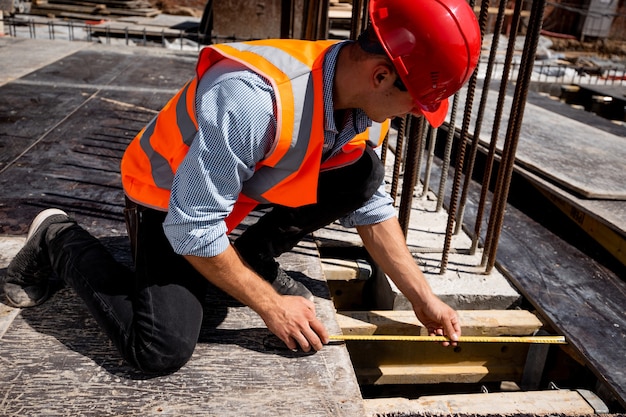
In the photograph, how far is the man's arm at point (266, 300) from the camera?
182cm

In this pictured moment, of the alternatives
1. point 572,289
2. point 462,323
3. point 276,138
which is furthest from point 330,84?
point 572,289

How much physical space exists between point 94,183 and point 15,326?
4.89ft

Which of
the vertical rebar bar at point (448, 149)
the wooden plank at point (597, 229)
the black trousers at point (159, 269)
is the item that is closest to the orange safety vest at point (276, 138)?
the black trousers at point (159, 269)

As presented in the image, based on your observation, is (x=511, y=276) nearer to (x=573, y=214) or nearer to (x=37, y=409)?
(x=573, y=214)

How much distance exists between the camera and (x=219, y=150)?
65.6 inches

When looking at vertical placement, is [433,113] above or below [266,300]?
above

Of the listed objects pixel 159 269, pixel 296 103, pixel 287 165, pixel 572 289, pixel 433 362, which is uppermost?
pixel 296 103

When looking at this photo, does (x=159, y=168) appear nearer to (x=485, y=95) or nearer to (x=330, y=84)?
(x=330, y=84)

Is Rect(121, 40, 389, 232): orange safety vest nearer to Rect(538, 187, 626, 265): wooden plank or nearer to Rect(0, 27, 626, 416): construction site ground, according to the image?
Rect(0, 27, 626, 416): construction site ground

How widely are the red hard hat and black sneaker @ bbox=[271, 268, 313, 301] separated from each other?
3.29 ft

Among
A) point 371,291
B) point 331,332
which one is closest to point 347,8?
point 371,291

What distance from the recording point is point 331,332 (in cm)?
227

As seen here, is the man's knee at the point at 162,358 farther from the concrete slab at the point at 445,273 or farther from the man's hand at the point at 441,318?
the concrete slab at the point at 445,273

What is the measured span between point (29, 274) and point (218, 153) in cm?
109
